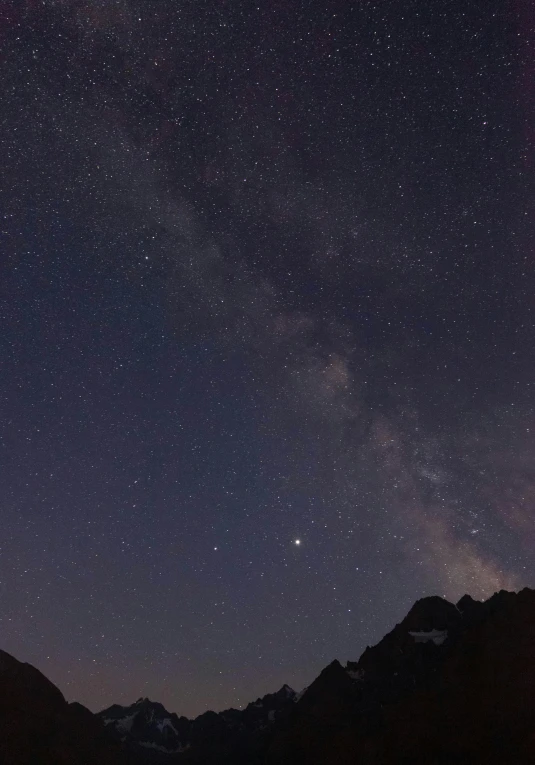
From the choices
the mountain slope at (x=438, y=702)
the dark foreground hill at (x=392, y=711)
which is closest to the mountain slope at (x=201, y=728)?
the dark foreground hill at (x=392, y=711)

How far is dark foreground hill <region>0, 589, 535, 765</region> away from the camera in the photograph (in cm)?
5806

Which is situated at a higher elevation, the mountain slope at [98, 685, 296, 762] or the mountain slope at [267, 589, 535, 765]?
the mountain slope at [267, 589, 535, 765]

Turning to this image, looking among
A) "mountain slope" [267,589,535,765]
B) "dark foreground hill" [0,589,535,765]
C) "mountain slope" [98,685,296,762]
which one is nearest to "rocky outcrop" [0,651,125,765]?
"dark foreground hill" [0,589,535,765]

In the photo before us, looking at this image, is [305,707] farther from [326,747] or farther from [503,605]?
[503,605]

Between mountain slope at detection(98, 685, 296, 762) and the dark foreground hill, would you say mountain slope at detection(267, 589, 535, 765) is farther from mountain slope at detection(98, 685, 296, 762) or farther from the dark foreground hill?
mountain slope at detection(98, 685, 296, 762)

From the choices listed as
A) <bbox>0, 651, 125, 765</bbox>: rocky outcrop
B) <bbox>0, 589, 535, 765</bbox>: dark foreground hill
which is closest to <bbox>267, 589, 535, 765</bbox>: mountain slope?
<bbox>0, 589, 535, 765</bbox>: dark foreground hill

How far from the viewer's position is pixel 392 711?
6531 centimetres

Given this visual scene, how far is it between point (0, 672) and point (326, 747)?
174ft

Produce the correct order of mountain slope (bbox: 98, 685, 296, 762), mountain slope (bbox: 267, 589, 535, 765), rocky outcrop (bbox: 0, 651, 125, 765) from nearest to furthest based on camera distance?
1. mountain slope (bbox: 267, 589, 535, 765)
2. rocky outcrop (bbox: 0, 651, 125, 765)
3. mountain slope (bbox: 98, 685, 296, 762)

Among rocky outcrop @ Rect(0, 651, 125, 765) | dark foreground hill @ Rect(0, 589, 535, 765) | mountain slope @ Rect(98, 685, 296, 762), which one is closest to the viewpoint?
dark foreground hill @ Rect(0, 589, 535, 765)

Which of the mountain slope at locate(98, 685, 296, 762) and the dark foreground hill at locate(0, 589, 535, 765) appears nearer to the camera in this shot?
the dark foreground hill at locate(0, 589, 535, 765)

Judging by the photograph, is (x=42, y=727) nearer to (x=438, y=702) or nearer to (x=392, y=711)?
(x=392, y=711)

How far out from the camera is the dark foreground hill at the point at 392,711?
5806 centimetres

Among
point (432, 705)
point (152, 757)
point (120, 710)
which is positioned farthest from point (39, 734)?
point (120, 710)
